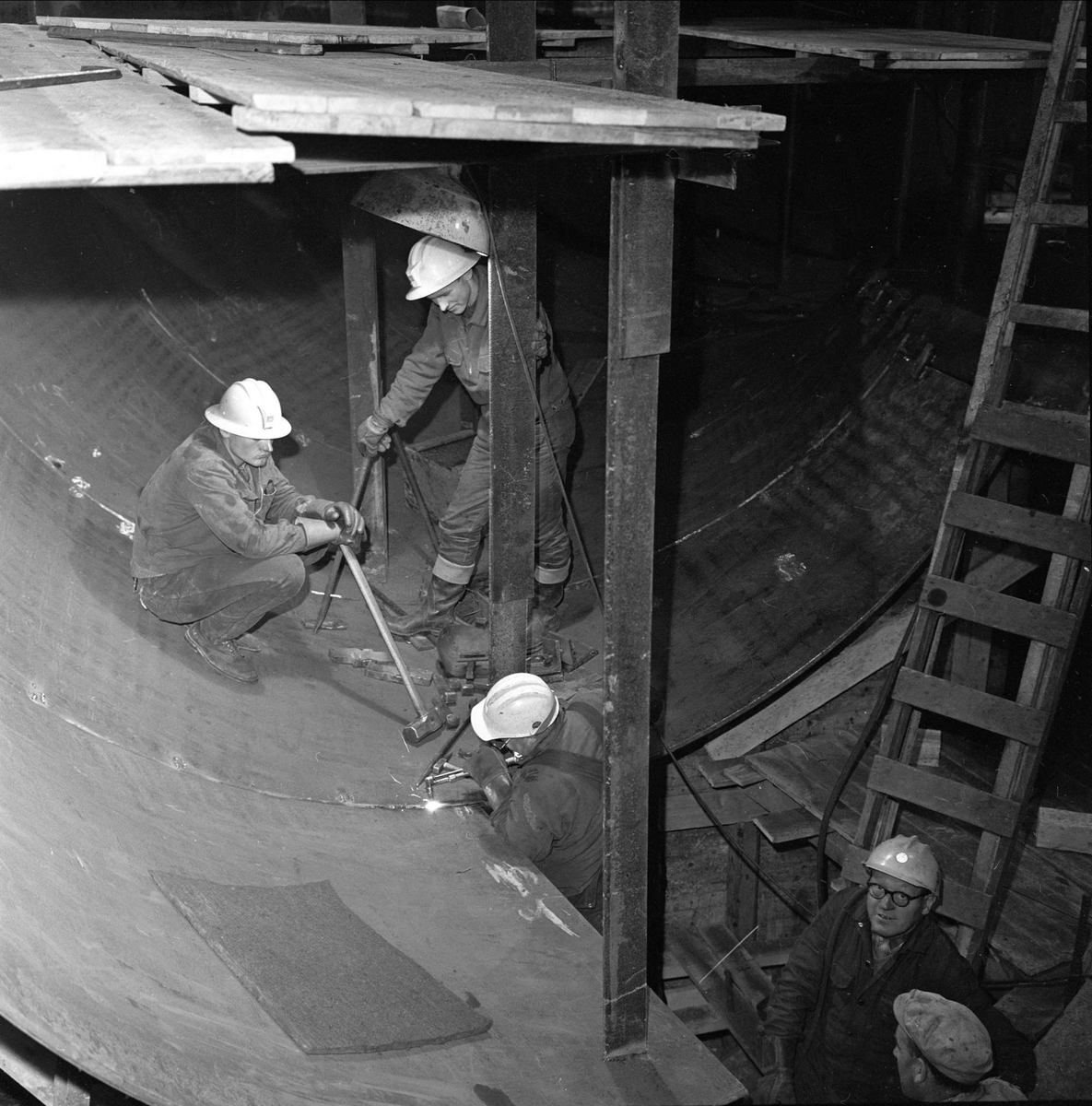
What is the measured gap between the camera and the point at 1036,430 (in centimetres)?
410

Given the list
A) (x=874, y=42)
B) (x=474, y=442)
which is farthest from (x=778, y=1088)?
(x=874, y=42)

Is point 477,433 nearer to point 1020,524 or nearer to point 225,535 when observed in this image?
point 225,535

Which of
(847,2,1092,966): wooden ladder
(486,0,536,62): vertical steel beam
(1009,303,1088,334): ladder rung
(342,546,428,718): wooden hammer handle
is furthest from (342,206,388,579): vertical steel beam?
(1009,303,1088,334): ladder rung

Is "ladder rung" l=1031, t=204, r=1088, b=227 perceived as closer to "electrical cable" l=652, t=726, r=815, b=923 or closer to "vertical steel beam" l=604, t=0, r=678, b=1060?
"vertical steel beam" l=604, t=0, r=678, b=1060

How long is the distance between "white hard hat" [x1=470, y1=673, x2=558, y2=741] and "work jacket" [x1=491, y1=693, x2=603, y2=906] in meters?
0.06

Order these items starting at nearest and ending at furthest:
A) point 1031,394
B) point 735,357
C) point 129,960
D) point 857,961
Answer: point 129,960, point 857,961, point 1031,394, point 735,357

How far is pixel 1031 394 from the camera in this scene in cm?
469

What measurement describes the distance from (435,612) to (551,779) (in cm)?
185

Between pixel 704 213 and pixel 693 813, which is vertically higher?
pixel 704 213

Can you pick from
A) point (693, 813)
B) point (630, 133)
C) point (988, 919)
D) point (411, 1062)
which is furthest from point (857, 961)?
point (630, 133)

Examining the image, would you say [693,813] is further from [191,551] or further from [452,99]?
[452,99]

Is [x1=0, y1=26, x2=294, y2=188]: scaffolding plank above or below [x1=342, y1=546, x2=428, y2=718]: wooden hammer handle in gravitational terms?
above

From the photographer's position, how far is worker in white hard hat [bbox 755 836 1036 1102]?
11.7 feet

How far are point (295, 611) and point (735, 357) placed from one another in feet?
10.7
